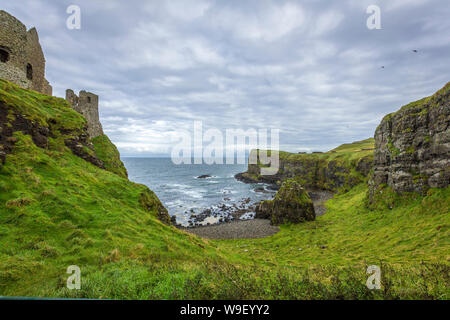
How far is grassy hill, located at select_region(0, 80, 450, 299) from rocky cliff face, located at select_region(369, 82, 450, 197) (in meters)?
2.53

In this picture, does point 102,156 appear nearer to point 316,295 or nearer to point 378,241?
point 316,295

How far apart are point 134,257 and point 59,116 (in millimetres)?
23180

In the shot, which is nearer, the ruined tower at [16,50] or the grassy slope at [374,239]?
the grassy slope at [374,239]

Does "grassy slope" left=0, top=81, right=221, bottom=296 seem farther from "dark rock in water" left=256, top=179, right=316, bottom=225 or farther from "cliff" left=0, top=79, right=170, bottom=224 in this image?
"dark rock in water" left=256, top=179, right=316, bottom=225

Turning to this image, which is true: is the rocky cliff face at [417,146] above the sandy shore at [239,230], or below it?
above

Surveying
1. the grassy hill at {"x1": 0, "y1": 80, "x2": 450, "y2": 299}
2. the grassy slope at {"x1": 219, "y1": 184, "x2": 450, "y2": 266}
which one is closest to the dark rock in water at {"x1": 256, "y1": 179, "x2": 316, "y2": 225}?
the grassy slope at {"x1": 219, "y1": 184, "x2": 450, "y2": 266}

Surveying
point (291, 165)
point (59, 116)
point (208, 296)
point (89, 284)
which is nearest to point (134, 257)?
point (89, 284)

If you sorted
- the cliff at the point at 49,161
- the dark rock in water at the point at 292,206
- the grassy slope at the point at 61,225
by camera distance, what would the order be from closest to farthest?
the grassy slope at the point at 61,225 < the cliff at the point at 49,161 < the dark rock in water at the point at 292,206

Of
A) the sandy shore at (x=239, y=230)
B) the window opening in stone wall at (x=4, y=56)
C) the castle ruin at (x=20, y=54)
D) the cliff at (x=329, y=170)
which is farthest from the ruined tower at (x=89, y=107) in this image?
the cliff at (x=329, y=170)

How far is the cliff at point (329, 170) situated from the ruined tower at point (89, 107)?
8274 centimetres

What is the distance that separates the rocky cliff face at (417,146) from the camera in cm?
2519

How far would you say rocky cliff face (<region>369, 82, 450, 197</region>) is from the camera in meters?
25.2

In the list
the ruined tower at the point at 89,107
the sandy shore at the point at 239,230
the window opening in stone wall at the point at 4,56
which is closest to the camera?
the window opening in stone wall at the point at 4,56

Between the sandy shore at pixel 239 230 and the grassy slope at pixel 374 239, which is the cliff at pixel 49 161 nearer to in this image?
the grassy slope at pixel 374 239
